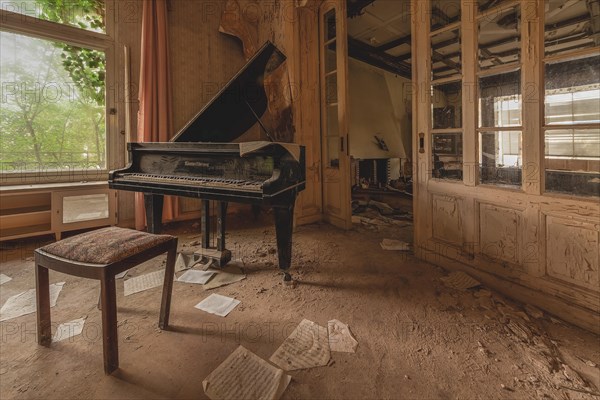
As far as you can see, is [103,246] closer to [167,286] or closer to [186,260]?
[167,286]

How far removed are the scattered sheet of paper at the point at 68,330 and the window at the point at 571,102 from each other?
284 cm

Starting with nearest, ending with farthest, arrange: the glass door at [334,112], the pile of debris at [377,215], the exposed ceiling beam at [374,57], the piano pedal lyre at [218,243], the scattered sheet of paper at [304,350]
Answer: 1. the scattered sheet of paper at [304,350]
2. the piano pedal lyre at [218,243]
3. the glass door at [334,112]
4. the pile of debris at [377,215]
5. the exposed ceiling beam at [374,57]

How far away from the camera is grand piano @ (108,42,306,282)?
6.36 ft

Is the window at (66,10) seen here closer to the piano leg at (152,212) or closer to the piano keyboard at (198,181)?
the piano keyboard at (198,181)

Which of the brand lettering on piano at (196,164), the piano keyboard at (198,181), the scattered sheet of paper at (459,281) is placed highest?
Answer: the brand lettering on piano at (196,164)

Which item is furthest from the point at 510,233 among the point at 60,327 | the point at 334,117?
the point at 60,327

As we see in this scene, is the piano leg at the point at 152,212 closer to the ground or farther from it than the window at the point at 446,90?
closer to the ground

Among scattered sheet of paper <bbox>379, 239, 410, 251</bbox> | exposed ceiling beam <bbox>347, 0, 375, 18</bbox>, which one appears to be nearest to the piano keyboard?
scattered sheet of paper <bbox>379, 239, 410, 251</bbox>

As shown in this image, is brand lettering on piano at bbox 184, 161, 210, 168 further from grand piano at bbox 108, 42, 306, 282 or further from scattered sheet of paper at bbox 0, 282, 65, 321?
scattered sheet of paper at bbox 0, 282, 65, 321

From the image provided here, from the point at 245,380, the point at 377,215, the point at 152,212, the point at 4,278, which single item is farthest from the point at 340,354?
the point at 377,215

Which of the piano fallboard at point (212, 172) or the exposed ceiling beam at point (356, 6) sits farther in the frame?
the exposed ceiling beam at point (356, 6)

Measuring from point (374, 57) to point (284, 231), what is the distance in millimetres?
5214

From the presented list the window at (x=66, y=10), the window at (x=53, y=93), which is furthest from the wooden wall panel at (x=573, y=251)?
the window at (x=66, y=10)

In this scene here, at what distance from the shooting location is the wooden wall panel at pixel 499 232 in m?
1.88
